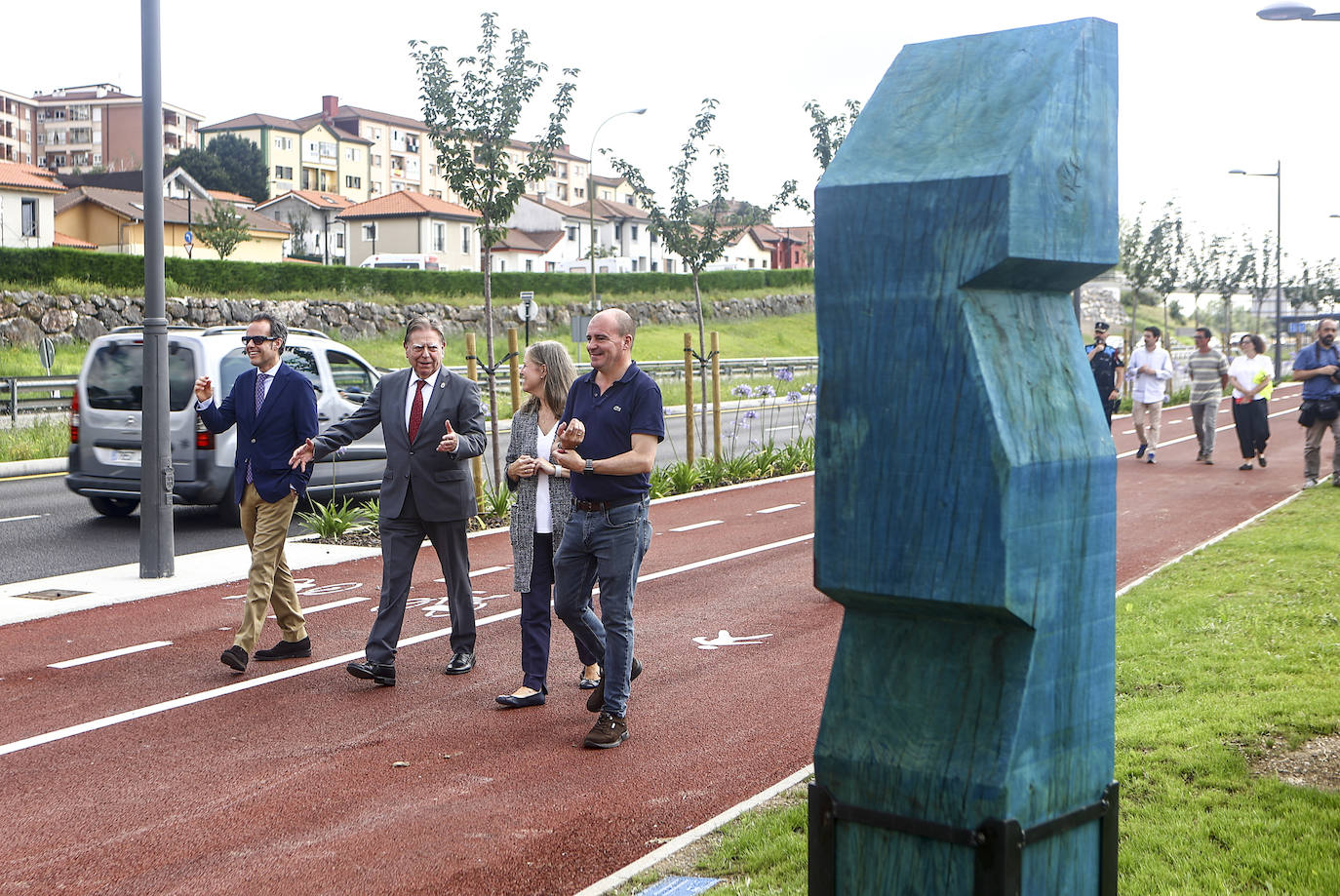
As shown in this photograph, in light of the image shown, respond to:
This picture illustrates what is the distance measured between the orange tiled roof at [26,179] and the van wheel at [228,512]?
183 feet

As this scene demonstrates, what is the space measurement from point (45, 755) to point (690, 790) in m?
3.05

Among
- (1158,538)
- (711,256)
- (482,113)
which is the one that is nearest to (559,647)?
(1158,538)

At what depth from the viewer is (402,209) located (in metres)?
89.2

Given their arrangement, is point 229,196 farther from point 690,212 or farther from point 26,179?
point 690,212

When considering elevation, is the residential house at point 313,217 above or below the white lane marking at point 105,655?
above

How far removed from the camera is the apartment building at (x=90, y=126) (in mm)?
131750

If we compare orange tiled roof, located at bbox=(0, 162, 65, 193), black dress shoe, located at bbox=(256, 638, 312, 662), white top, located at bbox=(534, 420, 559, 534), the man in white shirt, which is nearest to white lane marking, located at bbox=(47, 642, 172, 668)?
black dress shoe, located at bbox=(256, 638, 312, 662)

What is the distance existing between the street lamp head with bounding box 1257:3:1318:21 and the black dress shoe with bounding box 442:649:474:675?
8.22 meters

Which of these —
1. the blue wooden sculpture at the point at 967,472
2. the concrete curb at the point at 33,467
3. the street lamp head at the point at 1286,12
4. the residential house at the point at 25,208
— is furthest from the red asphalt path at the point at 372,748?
the residential house at the point at 25,208

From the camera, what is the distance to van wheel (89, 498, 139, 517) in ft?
47.6

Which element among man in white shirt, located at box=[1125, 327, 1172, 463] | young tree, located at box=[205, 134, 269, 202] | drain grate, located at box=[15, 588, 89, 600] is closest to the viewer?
drain grate, located at box=[15, 588, 89, 600]

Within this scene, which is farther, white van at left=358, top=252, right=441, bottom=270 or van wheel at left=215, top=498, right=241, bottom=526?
white van at left=358, top=252, right=441, bottom=270

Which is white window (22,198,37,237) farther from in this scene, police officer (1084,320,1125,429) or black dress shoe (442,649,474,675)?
black dress shoe (442,649,474,675)

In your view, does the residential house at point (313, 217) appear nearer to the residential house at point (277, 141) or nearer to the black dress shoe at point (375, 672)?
the residential house at point (277, 141)
